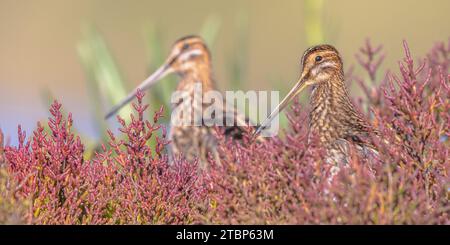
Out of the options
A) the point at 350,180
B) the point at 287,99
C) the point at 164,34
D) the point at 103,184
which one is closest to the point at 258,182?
the point at 350,180

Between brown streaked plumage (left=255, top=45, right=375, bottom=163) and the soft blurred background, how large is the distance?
1114cm

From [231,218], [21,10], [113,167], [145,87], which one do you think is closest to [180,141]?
[145,87]

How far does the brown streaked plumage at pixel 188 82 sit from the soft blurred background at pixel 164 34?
848cm

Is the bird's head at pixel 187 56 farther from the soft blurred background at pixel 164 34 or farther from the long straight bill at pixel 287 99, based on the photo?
the soft blurred background at pixel 164 34

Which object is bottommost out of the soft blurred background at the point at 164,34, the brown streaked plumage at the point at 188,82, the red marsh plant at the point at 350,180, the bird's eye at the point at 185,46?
the red marsh plant at the point at 350,180

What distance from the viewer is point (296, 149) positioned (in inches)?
174

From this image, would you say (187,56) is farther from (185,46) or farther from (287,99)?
(287,99)

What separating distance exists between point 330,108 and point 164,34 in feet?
41.4

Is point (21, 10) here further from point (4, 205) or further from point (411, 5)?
point (4, 205)

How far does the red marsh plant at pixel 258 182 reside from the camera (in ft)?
13.6

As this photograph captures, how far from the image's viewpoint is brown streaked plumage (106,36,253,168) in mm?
7672

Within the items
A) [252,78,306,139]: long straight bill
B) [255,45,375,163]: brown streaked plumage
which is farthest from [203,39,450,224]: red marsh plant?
[252,78,306,139]: long straight bill

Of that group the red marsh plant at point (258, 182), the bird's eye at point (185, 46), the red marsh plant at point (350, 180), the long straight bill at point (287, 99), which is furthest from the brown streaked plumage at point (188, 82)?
the red marsh plant at point (350, 180)
